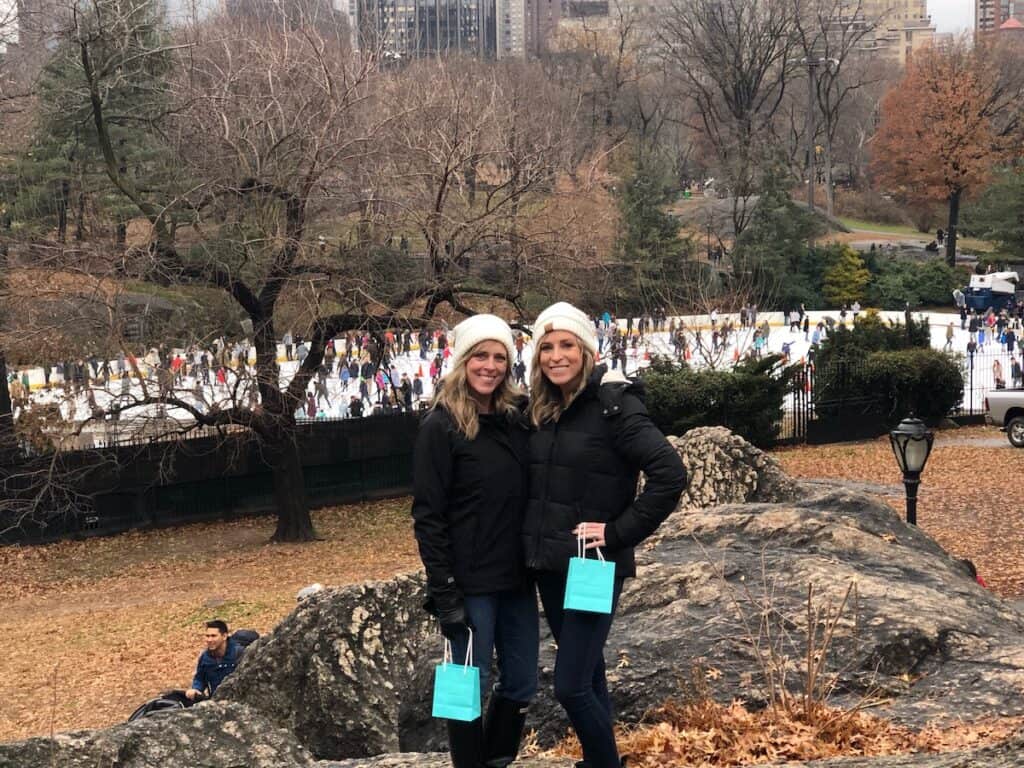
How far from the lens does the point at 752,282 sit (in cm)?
4894

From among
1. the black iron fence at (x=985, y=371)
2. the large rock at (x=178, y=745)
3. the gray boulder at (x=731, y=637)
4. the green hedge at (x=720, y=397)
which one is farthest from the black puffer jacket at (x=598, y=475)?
the black iron fence at (x=985, y=371)

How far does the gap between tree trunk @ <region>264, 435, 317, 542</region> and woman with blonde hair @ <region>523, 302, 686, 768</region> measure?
15.9m

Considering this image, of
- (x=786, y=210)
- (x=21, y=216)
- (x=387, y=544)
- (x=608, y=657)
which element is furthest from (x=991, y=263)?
(x=608, y=657)

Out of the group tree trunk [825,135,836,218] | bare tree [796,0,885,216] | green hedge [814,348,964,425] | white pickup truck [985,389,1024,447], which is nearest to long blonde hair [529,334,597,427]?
white pickup truck [985,389,1024,447]

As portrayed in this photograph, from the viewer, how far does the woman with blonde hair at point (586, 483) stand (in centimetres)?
371

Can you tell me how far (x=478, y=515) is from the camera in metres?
3.78

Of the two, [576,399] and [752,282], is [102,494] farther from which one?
[752,282]

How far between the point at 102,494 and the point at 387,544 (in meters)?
4.98

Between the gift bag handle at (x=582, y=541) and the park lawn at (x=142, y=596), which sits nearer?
the gift bag handle at (x=582, y=541)

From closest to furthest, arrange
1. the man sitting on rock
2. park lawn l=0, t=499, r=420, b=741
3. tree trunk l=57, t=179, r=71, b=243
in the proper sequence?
1. the man sitting on rock
2. park lawn l=0, t=499, r=420, b=741
3. tree trunk l=57, t=179, r=71, b=243

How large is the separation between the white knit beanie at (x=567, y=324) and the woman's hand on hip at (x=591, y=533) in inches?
20.8

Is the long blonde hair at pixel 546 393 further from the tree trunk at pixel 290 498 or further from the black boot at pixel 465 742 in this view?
the tree trunk at pixel 290 498

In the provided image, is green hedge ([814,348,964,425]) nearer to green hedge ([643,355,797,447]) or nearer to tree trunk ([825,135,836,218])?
green hedge ([643,355,797,447])

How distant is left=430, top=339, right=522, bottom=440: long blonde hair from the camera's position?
377 centimetres
